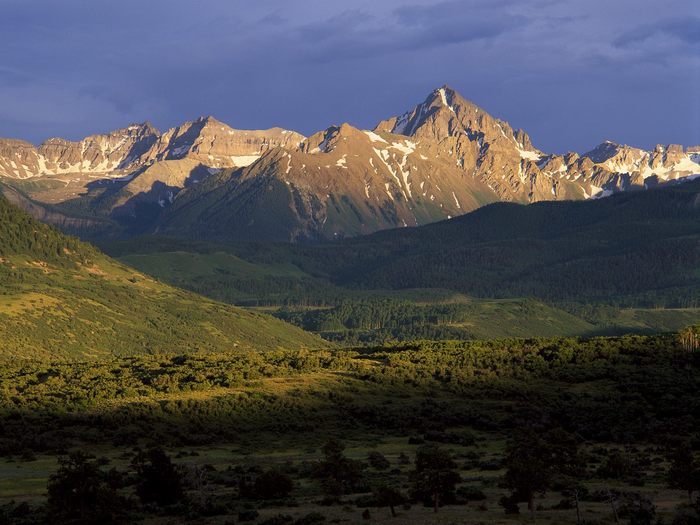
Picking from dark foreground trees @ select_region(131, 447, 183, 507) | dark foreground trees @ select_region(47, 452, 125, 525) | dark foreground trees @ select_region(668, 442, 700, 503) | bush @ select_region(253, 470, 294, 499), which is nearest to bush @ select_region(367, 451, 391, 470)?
bush @ select_region(253, 470, 294, 499)

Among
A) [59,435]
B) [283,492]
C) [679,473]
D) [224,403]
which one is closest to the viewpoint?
[679,473]

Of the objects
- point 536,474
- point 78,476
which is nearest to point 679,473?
point 536,474

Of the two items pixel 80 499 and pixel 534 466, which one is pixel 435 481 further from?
pixel 80 499

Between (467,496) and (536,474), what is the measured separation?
9.80 meters

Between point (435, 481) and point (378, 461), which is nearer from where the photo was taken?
point (435, 481)

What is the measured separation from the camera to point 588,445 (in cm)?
14425

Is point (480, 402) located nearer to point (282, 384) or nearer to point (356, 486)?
point (282, 384)

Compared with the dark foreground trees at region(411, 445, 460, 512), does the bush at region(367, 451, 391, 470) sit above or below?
below

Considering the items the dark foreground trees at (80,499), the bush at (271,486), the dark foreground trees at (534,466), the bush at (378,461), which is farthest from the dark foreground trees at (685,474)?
the dark foreground trees at (80,499)

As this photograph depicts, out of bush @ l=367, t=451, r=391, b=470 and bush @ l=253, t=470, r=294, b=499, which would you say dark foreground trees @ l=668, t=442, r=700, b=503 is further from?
bush @ l=367, t=451, r=391, b=470

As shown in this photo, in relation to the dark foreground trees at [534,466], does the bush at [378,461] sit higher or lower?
lower

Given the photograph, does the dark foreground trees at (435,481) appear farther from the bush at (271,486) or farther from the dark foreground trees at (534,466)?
the bush at (271,486)

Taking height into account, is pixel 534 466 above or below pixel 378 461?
above

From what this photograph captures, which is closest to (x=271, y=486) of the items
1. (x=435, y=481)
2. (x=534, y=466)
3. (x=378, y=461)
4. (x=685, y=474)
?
(x=435, y=481)
